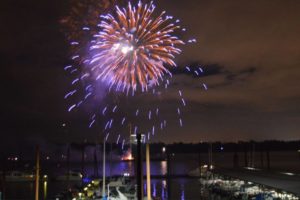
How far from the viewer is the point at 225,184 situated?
71500 millimetres

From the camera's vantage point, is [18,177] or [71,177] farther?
[18,177]

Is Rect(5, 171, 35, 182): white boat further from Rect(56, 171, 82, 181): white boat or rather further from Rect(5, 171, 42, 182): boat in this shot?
Rect(56, 171, 82, 181): white boat

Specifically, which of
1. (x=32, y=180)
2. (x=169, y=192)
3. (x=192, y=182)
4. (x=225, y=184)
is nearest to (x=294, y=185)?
(x=225, y=184)

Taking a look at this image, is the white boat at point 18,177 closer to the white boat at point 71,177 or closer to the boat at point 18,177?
the boat at point 18,177

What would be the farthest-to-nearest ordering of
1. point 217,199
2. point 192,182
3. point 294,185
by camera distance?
point 192,182
point 217,199
point 294,185

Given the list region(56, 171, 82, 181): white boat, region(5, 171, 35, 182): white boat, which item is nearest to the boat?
region(5, 171, 35, 182): white boat

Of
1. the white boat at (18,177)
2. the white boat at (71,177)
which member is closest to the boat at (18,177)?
the white boat at (18,177)

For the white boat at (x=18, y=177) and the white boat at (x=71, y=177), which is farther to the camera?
the white boat at (x=18, y=177)

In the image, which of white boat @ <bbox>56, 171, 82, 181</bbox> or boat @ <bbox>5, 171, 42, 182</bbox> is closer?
white boat @ <bbox>56, 171, 82, 181</bbox>

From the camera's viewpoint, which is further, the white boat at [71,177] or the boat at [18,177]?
the boat at [18,177]

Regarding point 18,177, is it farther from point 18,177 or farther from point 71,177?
point 71,177

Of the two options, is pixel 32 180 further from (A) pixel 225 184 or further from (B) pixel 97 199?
(B) pixel 97 199

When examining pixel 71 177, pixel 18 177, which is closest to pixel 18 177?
pixel 18 177

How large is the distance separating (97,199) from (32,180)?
80205mm
